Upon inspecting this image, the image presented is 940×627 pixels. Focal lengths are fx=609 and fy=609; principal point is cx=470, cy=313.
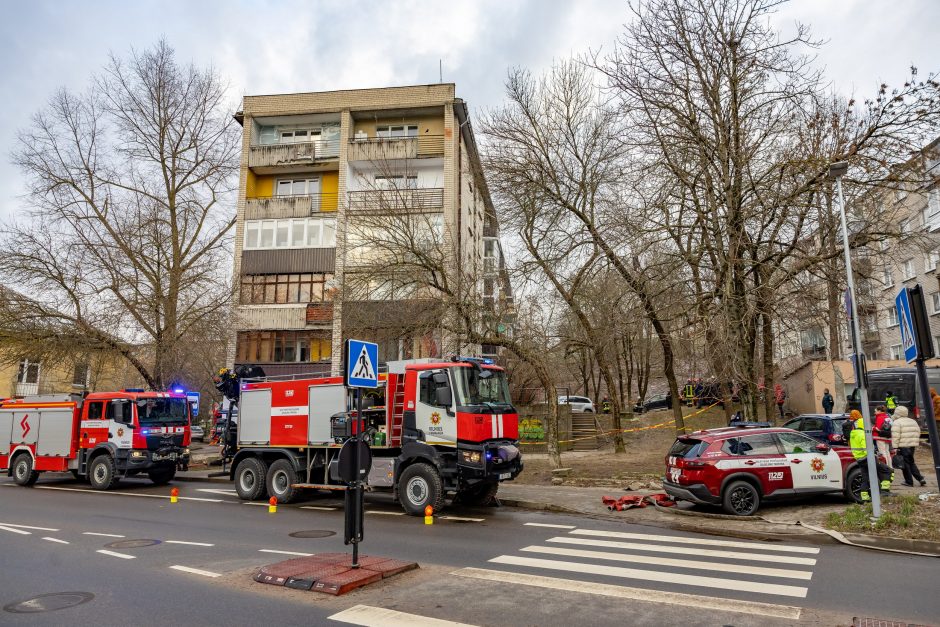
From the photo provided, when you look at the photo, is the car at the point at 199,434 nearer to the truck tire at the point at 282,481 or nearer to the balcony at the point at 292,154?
the balcony at the point at 292,154

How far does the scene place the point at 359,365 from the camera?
8.02 metres

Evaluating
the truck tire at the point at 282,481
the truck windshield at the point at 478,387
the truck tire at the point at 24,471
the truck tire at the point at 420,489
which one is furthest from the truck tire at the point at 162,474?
the truck windshield at the point at 478,387

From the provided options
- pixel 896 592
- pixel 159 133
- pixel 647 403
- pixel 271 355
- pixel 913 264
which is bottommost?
pixel 896 592

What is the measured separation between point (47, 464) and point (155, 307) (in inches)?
261

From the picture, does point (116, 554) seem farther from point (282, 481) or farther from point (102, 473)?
point (102, 473)

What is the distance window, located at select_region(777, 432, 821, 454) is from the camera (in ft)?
39.1

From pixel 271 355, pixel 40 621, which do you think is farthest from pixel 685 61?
pixel 271 355

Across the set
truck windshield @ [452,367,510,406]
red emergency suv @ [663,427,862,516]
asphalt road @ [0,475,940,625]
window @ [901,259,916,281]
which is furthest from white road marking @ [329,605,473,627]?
window @ [901,259,916,281]

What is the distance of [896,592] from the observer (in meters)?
6.57

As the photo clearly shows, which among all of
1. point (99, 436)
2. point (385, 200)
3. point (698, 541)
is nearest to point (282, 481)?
point (99, 436)

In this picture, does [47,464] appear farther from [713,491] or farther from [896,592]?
[896,592]

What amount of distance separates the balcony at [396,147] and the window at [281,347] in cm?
1058

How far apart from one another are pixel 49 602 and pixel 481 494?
927 centimetres

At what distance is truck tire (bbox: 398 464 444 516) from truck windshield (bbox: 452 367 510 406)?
160cm
